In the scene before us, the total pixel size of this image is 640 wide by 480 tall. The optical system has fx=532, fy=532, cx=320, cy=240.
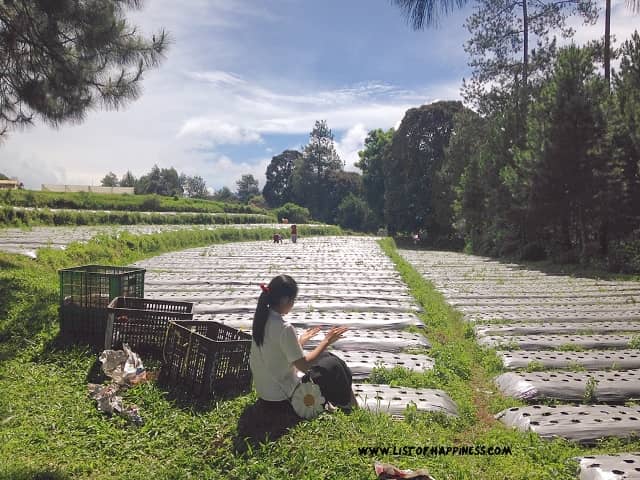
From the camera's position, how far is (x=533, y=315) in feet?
24.6

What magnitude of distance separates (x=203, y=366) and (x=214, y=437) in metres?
0.70

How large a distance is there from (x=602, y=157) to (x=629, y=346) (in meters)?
8.91

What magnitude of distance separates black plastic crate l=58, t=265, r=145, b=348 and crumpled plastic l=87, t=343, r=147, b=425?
1.99ft

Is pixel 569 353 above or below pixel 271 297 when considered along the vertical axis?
below

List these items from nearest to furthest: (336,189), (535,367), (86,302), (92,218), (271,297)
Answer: (271,297)
(535,367)
(86,302)
(92,218)
(336,189)

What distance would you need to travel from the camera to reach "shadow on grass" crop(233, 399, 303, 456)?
334cm

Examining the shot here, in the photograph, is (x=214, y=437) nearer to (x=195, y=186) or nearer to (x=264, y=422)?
(x=264, y=422)

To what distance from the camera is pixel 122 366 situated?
14.9 ft

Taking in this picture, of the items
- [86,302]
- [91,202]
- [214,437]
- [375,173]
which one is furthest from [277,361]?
[375,173]

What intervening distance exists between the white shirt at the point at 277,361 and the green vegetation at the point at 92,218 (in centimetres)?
1382

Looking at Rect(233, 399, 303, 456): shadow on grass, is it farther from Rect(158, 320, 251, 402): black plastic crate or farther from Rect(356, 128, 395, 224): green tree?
Rect(356, 128, 395, 224): green tree

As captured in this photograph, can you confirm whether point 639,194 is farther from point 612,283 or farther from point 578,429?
point 578,429

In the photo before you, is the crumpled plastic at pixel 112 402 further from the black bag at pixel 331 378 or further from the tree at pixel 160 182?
the tree at pixel 160 182

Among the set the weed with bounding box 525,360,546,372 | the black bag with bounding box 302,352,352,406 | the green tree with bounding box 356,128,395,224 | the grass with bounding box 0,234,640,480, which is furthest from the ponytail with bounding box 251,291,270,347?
the green tree with bounding box 356,128,395,224
